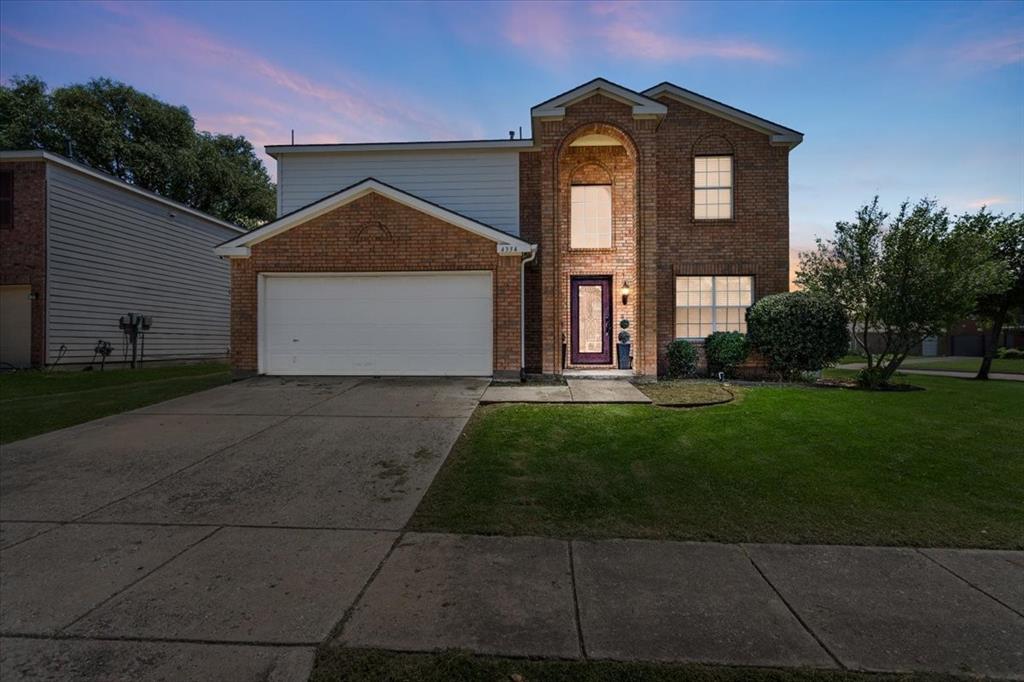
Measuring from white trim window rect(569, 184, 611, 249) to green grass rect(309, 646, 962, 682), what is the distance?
11.4m

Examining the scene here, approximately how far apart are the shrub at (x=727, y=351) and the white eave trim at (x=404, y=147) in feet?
21.7

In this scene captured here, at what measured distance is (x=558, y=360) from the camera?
11719 millimetres

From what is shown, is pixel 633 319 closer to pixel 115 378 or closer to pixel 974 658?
pixel 974 658

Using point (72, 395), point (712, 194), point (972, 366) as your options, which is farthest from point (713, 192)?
point (972, 366)

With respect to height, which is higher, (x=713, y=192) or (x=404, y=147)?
(x=404, y=147)

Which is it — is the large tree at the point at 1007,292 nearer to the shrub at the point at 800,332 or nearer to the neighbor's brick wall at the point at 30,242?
the shrub at the point at 800,332

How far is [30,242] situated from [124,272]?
259cm

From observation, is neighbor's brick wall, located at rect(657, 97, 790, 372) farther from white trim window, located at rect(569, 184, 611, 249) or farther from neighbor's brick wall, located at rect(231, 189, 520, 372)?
neighbor's brick wall, located at rect(231, 189, 520, 372)

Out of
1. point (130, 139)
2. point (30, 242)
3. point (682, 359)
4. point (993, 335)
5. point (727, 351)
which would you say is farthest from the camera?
point (130, 139)

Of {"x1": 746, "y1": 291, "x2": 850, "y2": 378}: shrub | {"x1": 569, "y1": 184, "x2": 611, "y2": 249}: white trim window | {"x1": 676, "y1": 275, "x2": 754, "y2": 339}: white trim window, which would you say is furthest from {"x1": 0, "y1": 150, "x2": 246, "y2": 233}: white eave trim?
{"x1": 746, "y1": 291, "x2": 850, "y2": 378}: shrub

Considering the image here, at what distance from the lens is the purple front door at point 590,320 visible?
13.0m

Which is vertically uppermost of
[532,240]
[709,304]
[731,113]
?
[731,113]

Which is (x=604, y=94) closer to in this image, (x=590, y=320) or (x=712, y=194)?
(x=712, y=194)

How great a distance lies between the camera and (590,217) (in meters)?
13.1
